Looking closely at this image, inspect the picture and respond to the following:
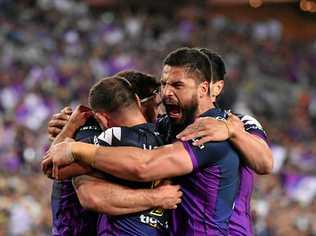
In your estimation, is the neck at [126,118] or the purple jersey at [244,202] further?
the purple jersey at [244,202]

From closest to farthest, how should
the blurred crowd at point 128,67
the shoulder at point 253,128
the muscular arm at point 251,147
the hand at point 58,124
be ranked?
the muscular arm at point 251,147
the shoulder at point 253,128
the hand at point 58,124
the blurred crowd at point 128,67

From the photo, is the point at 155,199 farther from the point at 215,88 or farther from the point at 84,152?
the point at 215,88

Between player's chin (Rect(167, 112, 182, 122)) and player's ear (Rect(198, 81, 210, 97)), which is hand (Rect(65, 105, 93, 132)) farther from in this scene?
player's ear (Rect(198, 81, 210, 97))

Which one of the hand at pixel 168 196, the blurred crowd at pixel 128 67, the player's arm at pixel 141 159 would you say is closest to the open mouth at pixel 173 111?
the player's arm at pixel 141 159

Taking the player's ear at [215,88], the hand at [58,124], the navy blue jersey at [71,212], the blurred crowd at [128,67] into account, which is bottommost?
the blurred crowd at [128,67]

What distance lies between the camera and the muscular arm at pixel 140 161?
4.16m

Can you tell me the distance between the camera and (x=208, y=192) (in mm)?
4340

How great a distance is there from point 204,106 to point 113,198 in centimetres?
66

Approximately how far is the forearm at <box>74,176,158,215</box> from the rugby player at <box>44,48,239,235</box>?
0.12 metres

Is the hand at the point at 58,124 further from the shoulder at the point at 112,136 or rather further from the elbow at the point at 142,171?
the elbow at the point at 142,171

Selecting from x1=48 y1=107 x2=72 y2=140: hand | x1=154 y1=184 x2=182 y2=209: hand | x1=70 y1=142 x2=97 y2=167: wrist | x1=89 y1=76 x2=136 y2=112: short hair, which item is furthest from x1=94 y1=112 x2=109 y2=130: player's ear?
x1=48 y1=107 x2=72 y2=140: hand

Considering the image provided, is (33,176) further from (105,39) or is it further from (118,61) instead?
(105,39)

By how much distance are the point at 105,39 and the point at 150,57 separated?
4.08 ft

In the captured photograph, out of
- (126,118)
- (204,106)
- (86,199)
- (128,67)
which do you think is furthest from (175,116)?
(128,67)
